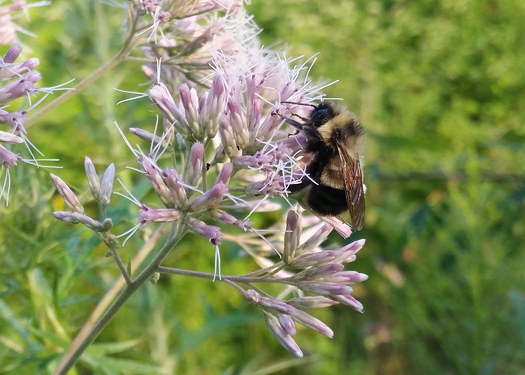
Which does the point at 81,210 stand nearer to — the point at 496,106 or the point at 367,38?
the point at 367,38

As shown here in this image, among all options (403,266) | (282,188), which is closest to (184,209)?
(282,188)

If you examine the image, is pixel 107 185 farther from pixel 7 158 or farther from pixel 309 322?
pixel 309 322

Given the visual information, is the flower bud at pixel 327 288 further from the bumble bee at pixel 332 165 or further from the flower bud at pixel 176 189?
the flower bud at pixel 176 189

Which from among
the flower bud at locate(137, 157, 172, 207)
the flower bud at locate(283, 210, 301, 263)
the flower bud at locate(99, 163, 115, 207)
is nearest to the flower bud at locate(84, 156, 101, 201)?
the flower bud at locate(99, 163, 115, 207)

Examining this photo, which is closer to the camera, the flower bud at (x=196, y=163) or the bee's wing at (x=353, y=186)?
the flower bud at (x=196, y=163)

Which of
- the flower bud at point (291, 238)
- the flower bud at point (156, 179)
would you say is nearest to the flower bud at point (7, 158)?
the flower bud at point (156, 179)

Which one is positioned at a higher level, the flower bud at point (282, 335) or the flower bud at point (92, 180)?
the flower bud at point (92, 180)
